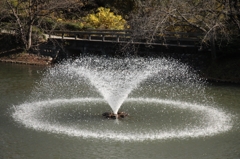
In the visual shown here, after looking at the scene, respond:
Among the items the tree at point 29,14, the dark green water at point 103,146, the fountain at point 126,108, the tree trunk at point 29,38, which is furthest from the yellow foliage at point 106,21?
the dark green water at point 103,146

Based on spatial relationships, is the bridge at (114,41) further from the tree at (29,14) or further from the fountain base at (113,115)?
the fountain base at (113,115)

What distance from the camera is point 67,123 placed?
20.8m

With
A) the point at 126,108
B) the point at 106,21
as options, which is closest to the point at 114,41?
the point at 106,21

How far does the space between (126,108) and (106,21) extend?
71.2 feet

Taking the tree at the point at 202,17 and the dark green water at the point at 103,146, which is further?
the tree at the point at 202,17

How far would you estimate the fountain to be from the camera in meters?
19.8

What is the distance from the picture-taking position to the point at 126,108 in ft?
77.4

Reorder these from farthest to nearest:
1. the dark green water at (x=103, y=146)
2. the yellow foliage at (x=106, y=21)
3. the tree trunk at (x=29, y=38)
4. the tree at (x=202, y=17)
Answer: the yellow foliage at (x=106, y=21), the tree trunk at (x=29, y=38), the tree at (x=202, y=17), the dark green water at (x=103, y=146)

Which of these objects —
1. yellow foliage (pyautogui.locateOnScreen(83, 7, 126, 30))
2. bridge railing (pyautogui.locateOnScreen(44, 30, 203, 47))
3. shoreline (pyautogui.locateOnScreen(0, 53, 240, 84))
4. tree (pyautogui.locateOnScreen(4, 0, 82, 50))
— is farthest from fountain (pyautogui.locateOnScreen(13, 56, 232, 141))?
yellow foliage (pyautogui.locateOnScreen(83, 7, 126, 30))

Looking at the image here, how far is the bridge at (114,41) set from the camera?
35500 millimetres

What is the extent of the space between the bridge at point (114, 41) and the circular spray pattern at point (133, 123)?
36.8ft

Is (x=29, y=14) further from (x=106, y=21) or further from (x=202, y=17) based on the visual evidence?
(x=202, y=17)

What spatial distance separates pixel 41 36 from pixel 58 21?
257cm

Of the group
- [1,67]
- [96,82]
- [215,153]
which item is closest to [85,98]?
[96,82]
